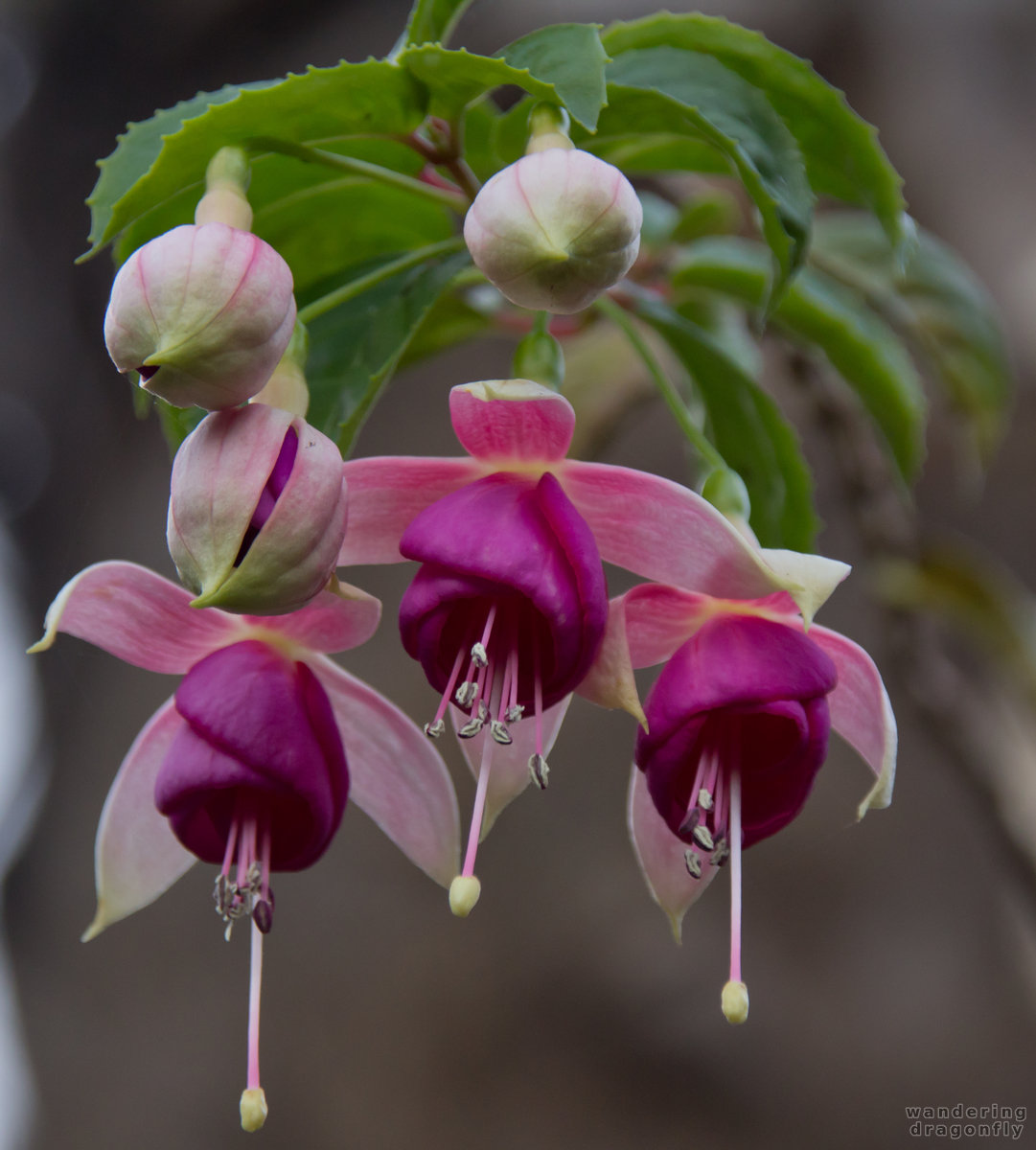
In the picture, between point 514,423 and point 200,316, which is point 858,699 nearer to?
point 514,423

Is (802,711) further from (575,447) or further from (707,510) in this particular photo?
(575,447)

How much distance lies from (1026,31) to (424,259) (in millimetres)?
1766

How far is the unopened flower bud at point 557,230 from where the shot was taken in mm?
378

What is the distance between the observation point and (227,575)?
0.38 meters

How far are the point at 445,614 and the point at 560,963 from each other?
105 centimetres

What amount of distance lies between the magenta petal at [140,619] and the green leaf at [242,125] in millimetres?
152

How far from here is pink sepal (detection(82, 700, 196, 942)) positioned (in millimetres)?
551

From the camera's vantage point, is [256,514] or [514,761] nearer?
[256,514]

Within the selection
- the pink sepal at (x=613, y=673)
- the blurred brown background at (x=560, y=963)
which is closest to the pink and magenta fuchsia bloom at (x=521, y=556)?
the pink sepal at (x=613, y=673)

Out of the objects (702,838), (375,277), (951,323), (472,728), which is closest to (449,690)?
(472,728)

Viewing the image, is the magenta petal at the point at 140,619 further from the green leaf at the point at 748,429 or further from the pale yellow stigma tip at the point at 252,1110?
the green leaf at the point at 748,429

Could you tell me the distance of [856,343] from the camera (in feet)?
2.58

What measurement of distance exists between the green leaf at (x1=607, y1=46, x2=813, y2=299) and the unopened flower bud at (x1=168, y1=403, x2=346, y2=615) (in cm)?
24

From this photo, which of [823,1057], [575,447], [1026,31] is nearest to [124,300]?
[575,447]
